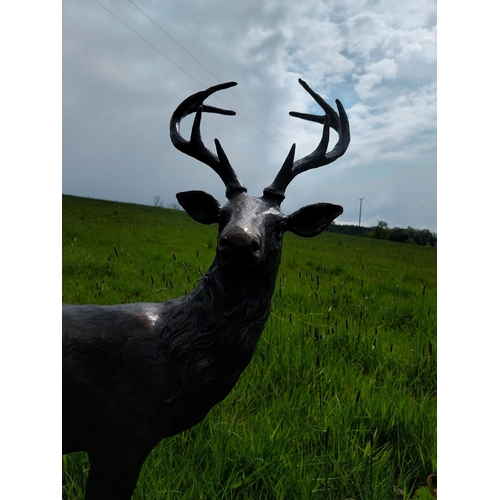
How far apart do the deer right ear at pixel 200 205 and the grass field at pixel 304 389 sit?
2.91 feet

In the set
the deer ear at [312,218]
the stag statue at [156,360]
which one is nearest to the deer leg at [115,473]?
the stag statue at [156,360]

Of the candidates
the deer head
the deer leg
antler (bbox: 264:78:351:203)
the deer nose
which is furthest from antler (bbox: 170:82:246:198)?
the deer leg

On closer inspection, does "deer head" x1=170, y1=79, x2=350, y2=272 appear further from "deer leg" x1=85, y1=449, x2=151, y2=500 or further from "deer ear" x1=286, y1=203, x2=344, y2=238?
"deer leg" x1=85, y1=449, x2=151, y2=500

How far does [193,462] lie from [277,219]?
121 centimetres

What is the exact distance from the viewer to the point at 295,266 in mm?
4828

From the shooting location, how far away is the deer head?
112 cm

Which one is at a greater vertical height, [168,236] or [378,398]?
[168,236]

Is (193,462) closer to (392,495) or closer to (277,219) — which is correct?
(392,495)

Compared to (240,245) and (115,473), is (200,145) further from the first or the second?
(115,473)

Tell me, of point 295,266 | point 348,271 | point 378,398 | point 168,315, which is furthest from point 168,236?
point 168,315

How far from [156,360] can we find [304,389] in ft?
4.17

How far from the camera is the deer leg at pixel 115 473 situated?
124 centimetres

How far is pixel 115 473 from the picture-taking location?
124 centimetres

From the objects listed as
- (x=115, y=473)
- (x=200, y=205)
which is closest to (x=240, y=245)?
(x=200, y=205)
